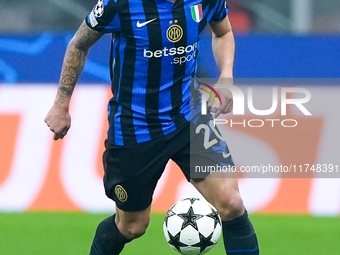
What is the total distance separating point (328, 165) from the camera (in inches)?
246

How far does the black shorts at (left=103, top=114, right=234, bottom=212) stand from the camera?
3857 millimetres

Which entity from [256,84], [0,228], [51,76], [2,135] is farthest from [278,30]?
[0,228]

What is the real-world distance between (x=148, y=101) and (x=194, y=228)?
75cm

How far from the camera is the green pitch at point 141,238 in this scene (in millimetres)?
4922

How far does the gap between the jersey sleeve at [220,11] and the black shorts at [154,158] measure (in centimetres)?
64

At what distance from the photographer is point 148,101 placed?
3865mm

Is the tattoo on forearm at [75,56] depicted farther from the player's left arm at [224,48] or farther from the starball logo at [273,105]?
the starball logo at [273,105]

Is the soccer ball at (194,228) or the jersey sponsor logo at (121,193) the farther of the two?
the jersey sponsor logo at (121,193)

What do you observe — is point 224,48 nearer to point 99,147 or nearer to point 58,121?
point 58,121

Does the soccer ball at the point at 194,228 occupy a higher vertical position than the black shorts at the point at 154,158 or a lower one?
lower

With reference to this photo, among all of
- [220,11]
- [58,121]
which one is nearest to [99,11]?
[58,121]

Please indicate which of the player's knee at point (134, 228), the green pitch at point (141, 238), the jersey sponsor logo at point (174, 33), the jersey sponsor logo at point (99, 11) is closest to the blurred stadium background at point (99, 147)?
the green pitch at point (141, 238)

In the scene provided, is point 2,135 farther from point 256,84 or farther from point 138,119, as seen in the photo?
point 138,119

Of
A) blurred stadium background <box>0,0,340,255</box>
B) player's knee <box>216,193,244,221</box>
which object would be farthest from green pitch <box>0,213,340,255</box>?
player's knee <box>216,193,244,221</box>
